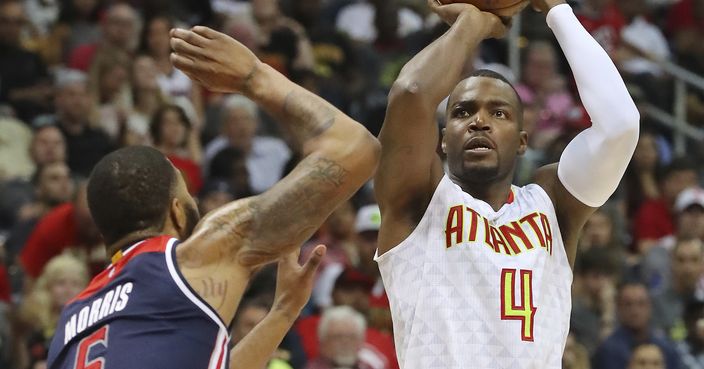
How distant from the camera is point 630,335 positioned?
10922mm

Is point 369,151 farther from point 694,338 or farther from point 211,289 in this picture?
point 694,338

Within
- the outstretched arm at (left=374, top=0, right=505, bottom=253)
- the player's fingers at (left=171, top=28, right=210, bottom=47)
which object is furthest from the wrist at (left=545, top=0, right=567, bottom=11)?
the player's fingers at (left=171, top=28, right=210, bottom=47)

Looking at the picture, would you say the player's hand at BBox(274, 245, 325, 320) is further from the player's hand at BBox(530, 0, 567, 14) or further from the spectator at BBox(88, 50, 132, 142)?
the spectator at BBox(88, 50, 132, 142)

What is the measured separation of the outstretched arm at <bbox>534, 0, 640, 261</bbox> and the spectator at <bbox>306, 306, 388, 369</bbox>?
3929 millimetres

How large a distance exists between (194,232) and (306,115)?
528mm

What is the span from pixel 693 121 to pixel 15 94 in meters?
7.50

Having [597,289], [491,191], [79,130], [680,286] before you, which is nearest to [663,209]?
[680,286]

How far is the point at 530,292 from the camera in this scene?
5410mm

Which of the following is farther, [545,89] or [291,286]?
[545,89]

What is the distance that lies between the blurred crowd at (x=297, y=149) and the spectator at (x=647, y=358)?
0.05 feet

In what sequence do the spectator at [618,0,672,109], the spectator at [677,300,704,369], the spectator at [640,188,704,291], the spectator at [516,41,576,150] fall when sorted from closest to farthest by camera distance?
the spectator at [677,300,704,369] → the spectator at [640,188,704,291] → the spectator at [516,41,576,150] → the spectator at [618,0,672,109]

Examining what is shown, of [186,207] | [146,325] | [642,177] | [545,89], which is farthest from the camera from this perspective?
[545,89]

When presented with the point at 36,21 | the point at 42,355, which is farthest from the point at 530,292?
the point at 36,21

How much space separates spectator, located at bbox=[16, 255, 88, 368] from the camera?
30.8ft
